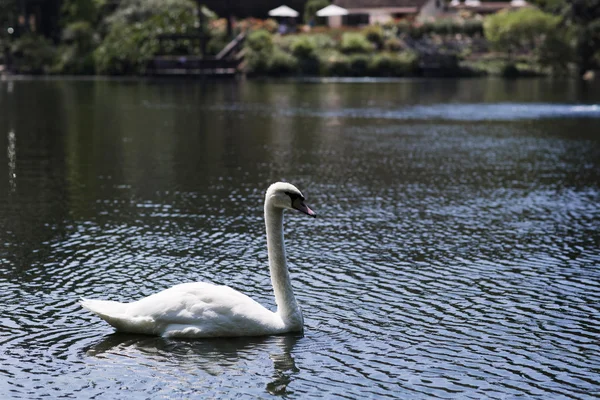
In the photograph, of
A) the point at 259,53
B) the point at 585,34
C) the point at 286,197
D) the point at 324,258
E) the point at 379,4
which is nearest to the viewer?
the point at 286,197

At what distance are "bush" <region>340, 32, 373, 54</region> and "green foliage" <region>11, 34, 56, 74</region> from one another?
106 ft

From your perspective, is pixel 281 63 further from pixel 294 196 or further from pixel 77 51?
pixel 294 196

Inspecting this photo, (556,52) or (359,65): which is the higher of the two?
(556,52)

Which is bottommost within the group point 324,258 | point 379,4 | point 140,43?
point 324,258

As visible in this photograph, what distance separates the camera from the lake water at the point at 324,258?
12156 mm

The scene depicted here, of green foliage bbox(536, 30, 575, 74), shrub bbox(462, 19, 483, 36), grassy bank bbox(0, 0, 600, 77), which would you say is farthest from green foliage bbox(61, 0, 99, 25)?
green foliage bbox(536, 30, 575, 74)

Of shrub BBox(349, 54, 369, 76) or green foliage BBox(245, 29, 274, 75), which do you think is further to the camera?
shrub BBox(349, 54, 369, 76)

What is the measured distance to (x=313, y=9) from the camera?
4985 inches

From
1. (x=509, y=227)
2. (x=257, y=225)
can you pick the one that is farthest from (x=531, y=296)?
(x=257, y=225)

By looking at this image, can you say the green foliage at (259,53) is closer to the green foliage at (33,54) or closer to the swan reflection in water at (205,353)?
the green foliage at (33,54)

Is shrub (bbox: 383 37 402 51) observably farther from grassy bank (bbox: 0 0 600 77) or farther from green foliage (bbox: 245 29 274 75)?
green foliage (bbox: 245 29 274 75)

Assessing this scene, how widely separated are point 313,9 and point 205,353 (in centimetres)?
11663

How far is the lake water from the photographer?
39.9 feet

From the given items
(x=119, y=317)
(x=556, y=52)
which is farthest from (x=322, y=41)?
(x=119, y=317)
